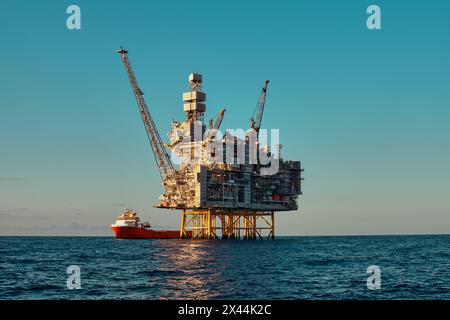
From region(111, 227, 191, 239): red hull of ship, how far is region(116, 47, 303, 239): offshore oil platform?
7285 mm

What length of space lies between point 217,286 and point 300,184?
90.4 m

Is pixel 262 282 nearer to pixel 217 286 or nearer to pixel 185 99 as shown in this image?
pixel 217 286

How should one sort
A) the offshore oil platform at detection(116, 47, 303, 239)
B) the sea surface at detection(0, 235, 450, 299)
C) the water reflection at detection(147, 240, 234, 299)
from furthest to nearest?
the offshore oil platform at detection(116, 47, 303, 239), the sea surface at detection(0, 235, 450, 299), the water reflection at detection(147, 240, 234, 299)

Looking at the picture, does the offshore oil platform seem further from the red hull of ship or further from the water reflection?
the water reflection

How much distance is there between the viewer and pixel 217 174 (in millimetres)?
112812

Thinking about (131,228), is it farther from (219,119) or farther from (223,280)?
(223,280)

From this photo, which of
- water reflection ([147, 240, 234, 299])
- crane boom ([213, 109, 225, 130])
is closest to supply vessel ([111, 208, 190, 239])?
crane boom ([213, 109, 225, 130])

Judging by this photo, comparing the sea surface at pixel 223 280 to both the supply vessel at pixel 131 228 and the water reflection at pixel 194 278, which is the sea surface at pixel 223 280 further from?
the supply vessel at pixel 131 228

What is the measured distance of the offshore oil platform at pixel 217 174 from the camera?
11162 cm

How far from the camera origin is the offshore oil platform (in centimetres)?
11162

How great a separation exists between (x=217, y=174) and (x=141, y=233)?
31.6 metres

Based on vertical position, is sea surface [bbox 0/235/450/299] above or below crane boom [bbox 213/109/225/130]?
below

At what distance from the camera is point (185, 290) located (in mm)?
39250
